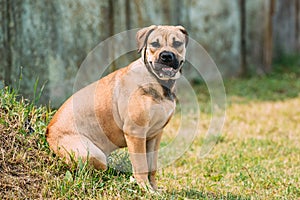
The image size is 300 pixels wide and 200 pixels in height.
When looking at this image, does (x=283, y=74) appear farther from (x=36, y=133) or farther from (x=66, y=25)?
(x=36, y=133)

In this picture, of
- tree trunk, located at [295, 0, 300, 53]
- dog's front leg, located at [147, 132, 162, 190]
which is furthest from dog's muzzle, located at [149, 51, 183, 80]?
tree trunk, located at [295, 0, 300, 53]

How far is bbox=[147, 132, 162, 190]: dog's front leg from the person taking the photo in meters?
4.84

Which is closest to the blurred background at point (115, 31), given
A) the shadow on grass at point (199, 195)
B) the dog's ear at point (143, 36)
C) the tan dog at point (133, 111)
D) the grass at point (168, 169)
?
the grass at point (168, 169)

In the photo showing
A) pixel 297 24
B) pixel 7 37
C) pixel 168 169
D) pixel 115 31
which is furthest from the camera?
pixel 297 24

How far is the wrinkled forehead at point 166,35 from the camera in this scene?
461cm

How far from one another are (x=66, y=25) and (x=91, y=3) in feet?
2.22

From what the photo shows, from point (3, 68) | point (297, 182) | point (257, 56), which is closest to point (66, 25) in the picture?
point (3, 68)

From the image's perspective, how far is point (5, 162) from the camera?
4656 millimetres

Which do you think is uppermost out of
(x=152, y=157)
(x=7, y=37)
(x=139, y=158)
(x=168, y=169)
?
(x=7, y=37)

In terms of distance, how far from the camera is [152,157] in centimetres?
484

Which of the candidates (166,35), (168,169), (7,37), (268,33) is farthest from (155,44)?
(268,33)

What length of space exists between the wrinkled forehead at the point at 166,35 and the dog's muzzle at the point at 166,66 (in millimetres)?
178

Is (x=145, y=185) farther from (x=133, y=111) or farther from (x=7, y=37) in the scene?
(x=7, y=37)

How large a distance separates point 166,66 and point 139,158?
781 mm
